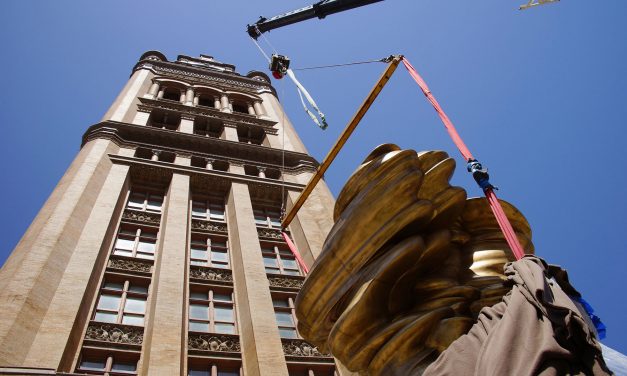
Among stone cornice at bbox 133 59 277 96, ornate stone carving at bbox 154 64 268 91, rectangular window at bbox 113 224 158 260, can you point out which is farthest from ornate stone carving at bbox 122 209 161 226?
ornate stone carving at bbox 154 64 268 91

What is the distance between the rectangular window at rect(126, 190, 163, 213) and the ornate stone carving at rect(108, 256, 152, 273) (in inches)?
184

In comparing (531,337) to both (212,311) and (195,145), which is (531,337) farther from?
(195,145)

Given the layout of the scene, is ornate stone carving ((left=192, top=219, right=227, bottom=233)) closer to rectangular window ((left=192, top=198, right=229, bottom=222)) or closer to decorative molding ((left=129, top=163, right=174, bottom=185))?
rectangular window ((left=192, top=198, right=229, bottom=222))

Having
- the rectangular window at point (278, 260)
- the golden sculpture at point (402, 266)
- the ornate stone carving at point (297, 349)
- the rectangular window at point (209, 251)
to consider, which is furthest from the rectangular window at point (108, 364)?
the golden sculpture at point (402, 266)

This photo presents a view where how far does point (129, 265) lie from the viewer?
57.0 feet

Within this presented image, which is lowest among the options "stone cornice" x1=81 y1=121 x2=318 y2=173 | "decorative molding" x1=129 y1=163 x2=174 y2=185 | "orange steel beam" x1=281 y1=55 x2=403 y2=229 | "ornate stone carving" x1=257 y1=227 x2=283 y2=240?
"orange steel beam" x1=281 y1=55 x2=403 y2=229

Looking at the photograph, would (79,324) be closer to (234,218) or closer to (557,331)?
(234,218)

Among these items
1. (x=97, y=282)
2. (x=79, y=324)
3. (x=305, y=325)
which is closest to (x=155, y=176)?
(x=97, y=282)

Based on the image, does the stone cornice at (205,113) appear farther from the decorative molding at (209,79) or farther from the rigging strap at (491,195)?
the rigging strap at (491,195)

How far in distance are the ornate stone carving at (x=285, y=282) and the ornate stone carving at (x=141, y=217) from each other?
18.2 feet

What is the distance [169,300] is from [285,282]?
4573mm

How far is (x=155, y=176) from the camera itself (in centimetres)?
2448

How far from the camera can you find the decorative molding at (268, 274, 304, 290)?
18.0 m

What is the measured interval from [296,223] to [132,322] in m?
8.88
